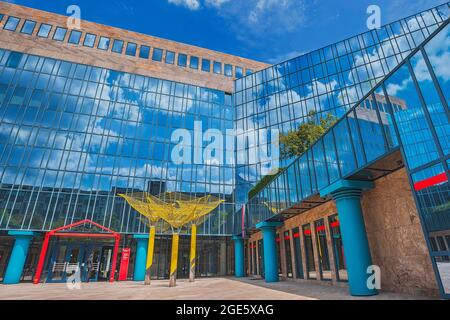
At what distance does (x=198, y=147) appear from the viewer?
109ft

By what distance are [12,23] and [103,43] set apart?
422 inches

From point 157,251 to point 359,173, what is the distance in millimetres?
23498

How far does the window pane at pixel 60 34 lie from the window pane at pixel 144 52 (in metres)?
9.81

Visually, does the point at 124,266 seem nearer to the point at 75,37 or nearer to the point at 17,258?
the point at 17,258

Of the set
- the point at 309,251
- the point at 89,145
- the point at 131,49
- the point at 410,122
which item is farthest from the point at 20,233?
the point at 410,122

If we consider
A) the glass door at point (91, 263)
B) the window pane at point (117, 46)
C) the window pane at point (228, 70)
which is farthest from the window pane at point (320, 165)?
the window pane at point (117, 46)

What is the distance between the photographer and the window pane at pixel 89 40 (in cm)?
3381

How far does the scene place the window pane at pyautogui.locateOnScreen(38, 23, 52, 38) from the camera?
32312 millimetres

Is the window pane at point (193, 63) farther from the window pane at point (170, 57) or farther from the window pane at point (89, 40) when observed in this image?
the window pane at point (89, 40)

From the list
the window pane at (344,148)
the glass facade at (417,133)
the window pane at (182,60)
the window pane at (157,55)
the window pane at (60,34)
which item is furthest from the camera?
the window pane at (182,60)

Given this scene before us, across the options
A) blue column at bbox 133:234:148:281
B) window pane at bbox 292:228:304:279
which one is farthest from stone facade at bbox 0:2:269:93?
window pane at bbox 292:228:304:279

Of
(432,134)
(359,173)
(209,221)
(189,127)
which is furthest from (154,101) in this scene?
(432,134)

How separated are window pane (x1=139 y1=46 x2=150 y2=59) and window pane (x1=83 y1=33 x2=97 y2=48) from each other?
622 cm

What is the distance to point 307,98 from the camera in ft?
112
